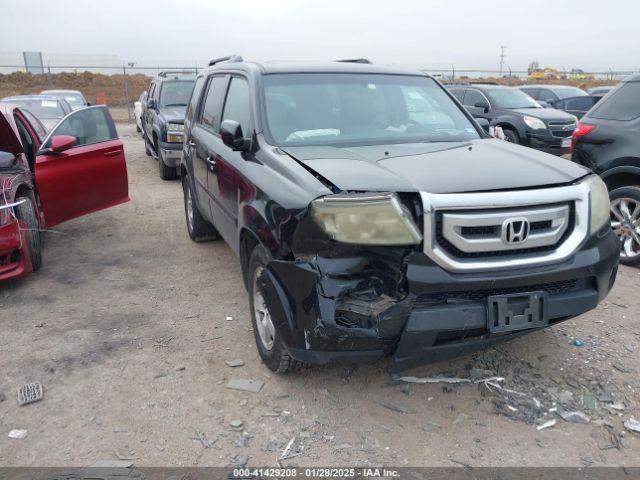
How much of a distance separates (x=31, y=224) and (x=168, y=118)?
503 cm

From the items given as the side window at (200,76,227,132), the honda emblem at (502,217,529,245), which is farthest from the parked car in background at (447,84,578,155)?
the honda emblem at (502,217,529,245)

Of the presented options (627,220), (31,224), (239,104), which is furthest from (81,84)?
(627,220)

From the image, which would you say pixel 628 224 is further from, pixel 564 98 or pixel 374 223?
pixel 564 98

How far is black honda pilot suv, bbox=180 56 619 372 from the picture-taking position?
263 centimetres

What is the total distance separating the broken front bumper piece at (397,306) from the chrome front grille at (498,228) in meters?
0.06

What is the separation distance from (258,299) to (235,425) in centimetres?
84

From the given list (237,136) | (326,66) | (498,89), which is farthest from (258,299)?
(498,89)

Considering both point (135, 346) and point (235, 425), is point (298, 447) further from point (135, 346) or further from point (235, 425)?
point (135, 346)

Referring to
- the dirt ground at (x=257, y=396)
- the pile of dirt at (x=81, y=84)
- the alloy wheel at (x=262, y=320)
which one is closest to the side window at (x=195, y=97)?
the dirt ground at (x=257, y=396)

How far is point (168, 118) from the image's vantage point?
969 cm

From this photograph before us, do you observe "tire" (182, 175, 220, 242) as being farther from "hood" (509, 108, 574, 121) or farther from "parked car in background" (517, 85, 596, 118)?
"parked car in background" (517, 85, 596, 118)

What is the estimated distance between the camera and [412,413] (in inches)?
120

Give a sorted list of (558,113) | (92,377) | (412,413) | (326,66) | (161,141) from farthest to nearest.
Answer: (558,113)
(161,141)
(326,66)
(92,377)
(412,413)

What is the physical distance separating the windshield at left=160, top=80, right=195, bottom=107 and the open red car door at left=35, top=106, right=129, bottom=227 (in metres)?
4.90
